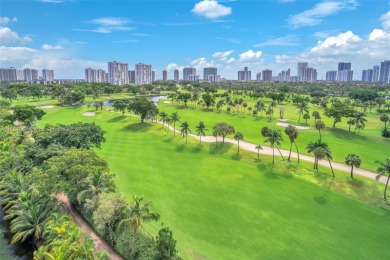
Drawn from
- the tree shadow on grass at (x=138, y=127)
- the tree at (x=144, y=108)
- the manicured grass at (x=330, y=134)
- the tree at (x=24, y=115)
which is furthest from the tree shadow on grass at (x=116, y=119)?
the tree at (x=24, y=115)

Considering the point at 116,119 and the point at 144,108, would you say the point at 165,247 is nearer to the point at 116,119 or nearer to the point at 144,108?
the point at 144,108

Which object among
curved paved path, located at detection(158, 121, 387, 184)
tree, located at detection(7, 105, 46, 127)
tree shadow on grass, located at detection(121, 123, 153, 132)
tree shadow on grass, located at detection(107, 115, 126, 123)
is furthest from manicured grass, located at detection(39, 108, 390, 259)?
tree shadow on grass, located at detection(107, 115, 126, 123)

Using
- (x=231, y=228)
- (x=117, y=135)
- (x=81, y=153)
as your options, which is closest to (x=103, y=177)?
(x=81, y=153)

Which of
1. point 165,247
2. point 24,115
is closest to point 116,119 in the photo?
point 24,115

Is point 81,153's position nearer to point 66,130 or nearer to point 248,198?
point 66,130

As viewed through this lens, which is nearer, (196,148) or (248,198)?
(248,198)

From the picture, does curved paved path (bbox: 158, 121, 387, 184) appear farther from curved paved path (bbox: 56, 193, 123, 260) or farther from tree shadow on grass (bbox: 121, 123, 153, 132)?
curved paved path (bbox: 56, 193, 123, 260)
